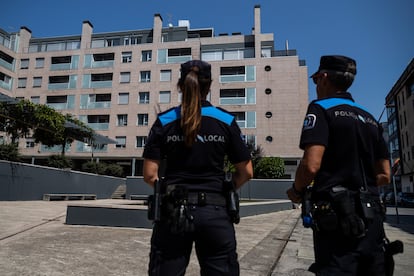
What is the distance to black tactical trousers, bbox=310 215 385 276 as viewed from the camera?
1699mm

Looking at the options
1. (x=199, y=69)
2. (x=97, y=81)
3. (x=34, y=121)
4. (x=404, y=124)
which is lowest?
(x=199, y=69)

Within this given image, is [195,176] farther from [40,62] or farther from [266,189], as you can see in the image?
[40,62]

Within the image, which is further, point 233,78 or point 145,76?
point 145,76

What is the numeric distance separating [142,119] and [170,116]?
34.9 metres

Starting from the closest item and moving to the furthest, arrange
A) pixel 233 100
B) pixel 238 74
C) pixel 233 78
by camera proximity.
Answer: pixel 233 100 < pixel 233 78 < pixel 238 74

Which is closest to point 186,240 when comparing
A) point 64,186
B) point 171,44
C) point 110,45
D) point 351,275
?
point 351,275

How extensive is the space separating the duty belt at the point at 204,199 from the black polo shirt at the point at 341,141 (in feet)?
1.94

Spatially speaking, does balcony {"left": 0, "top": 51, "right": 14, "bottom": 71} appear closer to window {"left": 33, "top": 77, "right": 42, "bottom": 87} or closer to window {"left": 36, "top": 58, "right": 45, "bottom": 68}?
window {"left": 36, "top": 58, "right": 45, "bottom": 68}

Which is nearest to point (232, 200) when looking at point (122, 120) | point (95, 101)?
point (122, 120)

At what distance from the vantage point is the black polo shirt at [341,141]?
6.14ft

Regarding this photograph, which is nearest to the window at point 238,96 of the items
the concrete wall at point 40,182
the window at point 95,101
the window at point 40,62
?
the window at point 95,101

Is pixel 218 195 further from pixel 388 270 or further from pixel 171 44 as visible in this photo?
pixel 171 44

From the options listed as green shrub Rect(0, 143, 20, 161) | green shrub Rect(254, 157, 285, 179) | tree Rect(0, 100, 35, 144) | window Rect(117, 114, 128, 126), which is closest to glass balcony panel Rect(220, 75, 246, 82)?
window Rect(117, 114, 128, 126)

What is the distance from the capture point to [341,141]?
191cm
